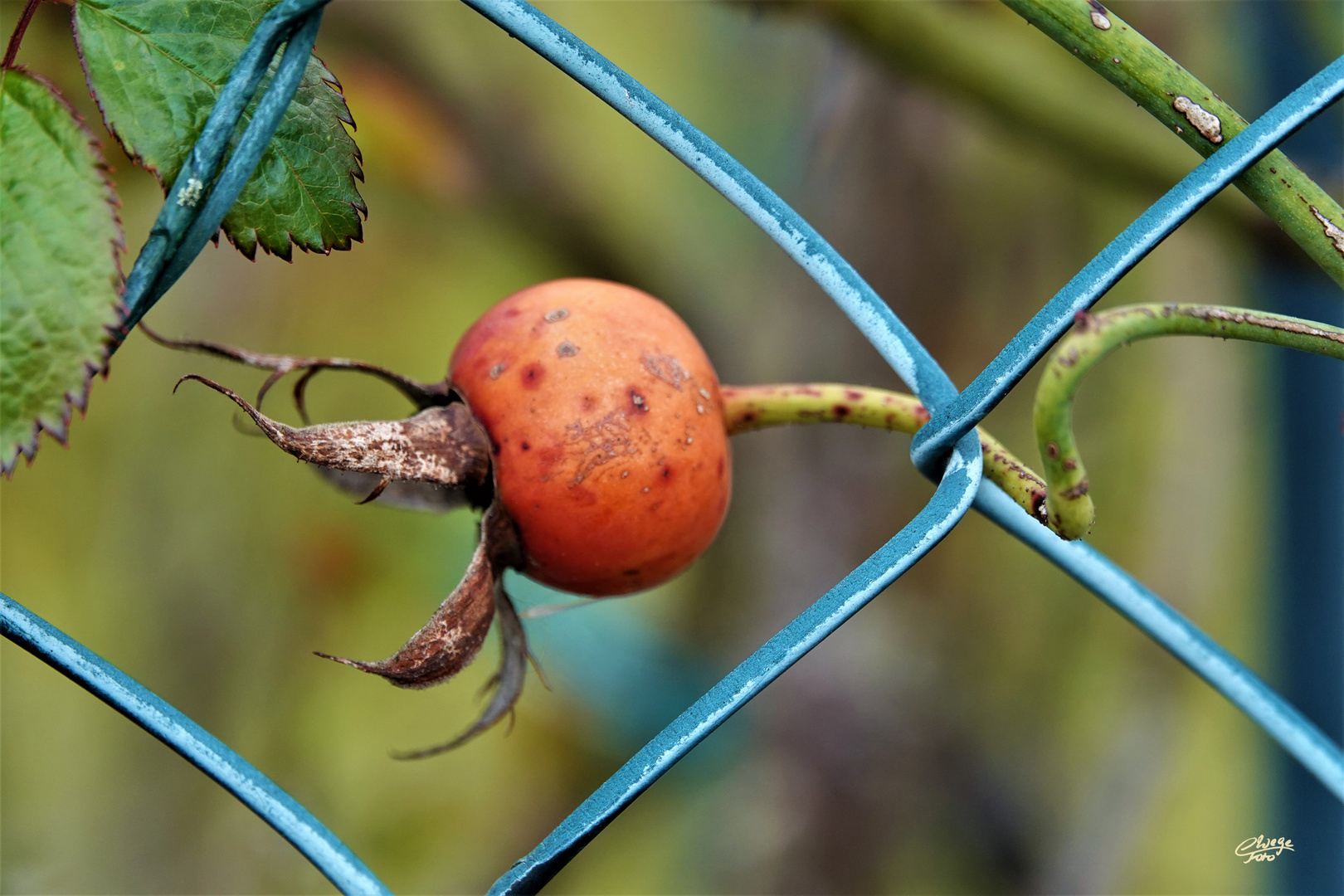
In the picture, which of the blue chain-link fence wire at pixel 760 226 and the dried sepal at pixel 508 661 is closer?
the blue chain-link fence wire at pixel 760 226

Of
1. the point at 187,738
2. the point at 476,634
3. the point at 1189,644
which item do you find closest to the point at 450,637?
the point at 476,634

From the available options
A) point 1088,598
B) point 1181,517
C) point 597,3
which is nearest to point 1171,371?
point 1181,517

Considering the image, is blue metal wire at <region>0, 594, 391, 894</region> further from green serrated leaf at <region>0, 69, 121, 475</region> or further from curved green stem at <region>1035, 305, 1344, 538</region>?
curved green stem at <region>1035, 305, 1344, 538</region>

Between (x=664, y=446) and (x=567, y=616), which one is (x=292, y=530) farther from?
(x=664, y=446)

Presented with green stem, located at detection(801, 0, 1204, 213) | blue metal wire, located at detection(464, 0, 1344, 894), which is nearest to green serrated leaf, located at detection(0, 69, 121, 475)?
blue metal wire, located at detection(464, 0, 1344, 894)
